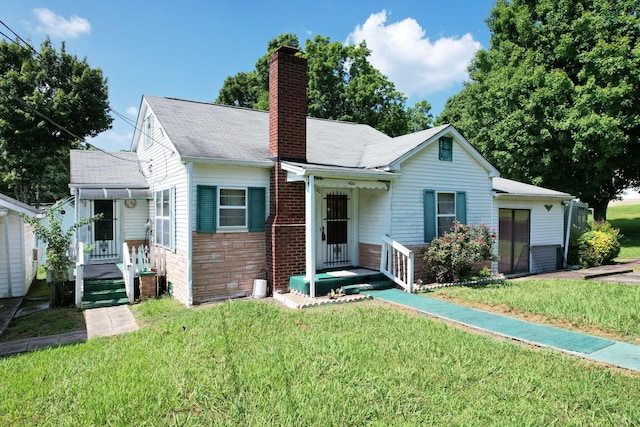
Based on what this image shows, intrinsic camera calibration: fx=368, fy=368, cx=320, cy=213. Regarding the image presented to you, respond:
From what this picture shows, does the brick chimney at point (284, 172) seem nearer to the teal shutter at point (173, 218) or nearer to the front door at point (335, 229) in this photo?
the front door at point (335, 229)

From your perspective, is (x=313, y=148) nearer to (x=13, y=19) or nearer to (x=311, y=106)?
(x=13, y=19)

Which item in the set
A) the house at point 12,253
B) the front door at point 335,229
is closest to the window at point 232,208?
the front door at point 335,229

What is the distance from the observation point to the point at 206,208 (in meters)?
8.74

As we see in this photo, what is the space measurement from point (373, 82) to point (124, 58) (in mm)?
19899

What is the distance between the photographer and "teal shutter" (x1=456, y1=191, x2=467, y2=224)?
11523 millimetres

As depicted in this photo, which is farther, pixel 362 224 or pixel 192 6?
pixel 362 224

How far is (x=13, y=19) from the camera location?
7.68 meters

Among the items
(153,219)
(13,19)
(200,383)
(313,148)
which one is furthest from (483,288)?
(13,19)

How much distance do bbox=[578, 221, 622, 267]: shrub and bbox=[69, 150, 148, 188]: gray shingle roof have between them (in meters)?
16.7

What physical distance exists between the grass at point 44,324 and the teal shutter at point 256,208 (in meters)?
4.19

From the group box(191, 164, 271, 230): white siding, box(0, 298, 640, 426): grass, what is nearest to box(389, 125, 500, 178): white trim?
box(191, 164, 271, 230): white siding

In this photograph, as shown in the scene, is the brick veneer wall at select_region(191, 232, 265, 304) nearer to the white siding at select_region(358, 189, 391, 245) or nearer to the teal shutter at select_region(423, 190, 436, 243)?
the white siding at select_region(358, 189, 391, 245)

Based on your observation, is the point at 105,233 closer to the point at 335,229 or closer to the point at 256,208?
the point at 256,208

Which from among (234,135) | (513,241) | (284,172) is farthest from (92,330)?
(513,241)
